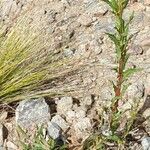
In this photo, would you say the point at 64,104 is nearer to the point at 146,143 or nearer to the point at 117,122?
the point at 117,122

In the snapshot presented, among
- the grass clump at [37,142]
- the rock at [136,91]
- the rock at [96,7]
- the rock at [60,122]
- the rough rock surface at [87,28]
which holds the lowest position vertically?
the grass clump at [37,142]

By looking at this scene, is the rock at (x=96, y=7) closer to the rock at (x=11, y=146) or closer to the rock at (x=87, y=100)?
the rock at (x=87, y=100)

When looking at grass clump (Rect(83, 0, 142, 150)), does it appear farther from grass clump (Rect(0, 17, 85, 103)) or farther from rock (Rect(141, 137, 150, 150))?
grass clump (Rect(0, 17, 85, 103))

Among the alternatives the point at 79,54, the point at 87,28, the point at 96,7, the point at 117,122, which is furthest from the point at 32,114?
the point at 96,7

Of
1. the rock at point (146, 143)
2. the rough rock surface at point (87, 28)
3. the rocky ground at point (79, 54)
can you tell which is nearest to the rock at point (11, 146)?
the rocky ground at point (79, 54)

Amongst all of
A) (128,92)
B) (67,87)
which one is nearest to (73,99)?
(67,87)

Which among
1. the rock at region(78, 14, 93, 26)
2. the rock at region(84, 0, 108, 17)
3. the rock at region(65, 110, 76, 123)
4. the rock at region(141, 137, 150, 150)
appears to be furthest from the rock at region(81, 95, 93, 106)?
the rock at region(84, 0, 108, 17)

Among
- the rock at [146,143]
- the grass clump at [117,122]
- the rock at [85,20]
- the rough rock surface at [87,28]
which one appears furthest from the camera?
the rock at [85,20]
